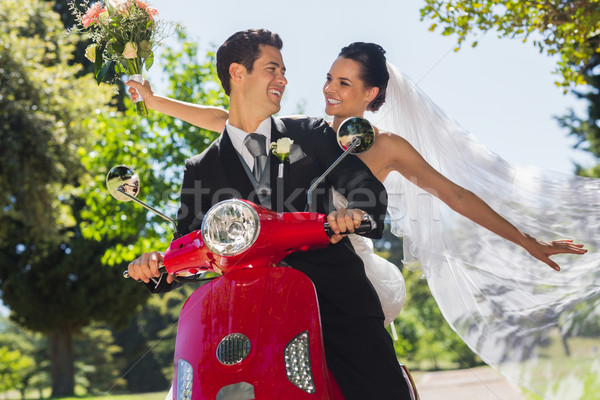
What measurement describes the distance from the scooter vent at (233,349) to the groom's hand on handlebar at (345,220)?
429 millimetres

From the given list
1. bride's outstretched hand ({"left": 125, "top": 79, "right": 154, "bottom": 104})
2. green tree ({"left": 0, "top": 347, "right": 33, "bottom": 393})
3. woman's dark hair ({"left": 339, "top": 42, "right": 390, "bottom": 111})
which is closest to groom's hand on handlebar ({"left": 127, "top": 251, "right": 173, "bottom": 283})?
bride's outstretched hand ({"left": 125, "top": 79, "right": 154, "bottom": 104})

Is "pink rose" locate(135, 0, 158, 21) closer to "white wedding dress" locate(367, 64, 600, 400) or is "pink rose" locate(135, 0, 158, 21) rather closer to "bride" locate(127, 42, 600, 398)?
"bride" locate(127, 42, 600, 398)

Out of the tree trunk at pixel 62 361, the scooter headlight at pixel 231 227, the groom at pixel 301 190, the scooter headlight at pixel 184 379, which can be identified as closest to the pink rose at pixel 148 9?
the groom at pixel 301 190

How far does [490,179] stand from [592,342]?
1115 millimetres

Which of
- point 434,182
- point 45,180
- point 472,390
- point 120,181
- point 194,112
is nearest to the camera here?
point 120,181

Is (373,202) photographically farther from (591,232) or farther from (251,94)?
(591,232)

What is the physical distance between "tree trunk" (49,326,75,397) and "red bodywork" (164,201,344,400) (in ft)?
62.8

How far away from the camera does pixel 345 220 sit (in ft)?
6.14

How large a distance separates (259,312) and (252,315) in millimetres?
22

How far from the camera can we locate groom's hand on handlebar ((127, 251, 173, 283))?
2.21 meters

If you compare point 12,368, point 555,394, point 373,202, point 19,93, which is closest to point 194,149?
point 555,394

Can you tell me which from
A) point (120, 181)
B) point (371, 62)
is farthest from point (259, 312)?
point (371, 62)

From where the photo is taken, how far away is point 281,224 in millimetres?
1889

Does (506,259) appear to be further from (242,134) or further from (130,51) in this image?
(130,51)
